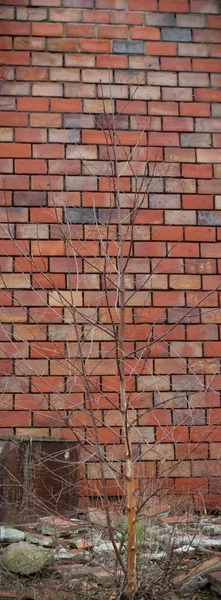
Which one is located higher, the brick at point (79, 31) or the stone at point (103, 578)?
the brick at point (79, 31)

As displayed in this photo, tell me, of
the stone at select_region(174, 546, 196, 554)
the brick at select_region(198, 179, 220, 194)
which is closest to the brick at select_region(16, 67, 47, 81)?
the brick at select_region(198, 179, 220, 194)

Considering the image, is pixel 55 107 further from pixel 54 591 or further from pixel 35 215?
pixel 54 591

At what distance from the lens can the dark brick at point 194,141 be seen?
16.3 ft

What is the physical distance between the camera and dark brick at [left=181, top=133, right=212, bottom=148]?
196 inches

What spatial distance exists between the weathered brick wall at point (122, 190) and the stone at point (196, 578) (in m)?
1.32

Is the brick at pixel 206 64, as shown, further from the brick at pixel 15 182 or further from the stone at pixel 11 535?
the stone at pixel 11 535

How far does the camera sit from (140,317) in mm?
4805

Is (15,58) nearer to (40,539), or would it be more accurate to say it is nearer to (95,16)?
(95,16)

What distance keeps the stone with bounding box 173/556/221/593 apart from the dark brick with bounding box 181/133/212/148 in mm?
2466

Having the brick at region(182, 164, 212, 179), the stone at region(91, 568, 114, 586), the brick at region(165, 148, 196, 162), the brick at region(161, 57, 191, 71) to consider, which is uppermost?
the brick at region(161, 57, 191, 71)

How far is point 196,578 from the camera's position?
3213 mm

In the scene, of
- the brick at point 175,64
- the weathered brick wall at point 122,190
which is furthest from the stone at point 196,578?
the brick at point 175,64

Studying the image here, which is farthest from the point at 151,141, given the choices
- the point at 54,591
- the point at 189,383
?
the point at 54,591

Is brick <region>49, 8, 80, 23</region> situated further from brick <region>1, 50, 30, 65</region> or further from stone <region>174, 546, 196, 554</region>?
stone <region>174, 546, 196, 554</region>
